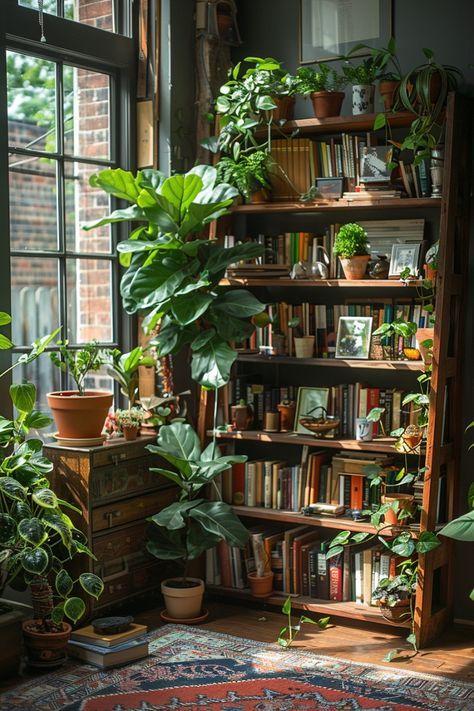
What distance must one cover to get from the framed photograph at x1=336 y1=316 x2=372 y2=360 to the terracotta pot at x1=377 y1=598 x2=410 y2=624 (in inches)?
44.4

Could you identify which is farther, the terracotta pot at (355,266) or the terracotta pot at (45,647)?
the terracotta pot at (355,266)

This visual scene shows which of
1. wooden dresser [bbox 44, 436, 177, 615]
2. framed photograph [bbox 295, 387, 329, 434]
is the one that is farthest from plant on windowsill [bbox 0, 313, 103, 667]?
framed photograph [bbox 295, 387, 329, 434]

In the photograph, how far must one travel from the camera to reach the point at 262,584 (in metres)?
4.68

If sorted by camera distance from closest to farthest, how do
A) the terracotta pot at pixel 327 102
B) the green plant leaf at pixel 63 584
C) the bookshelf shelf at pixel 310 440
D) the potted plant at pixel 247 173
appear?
the green plant leaf at pixel 63 584
the bookshelf shelf at pixel 310 440
the terracotta pot at pixel 327 102
the potted plant at pixel 247 173

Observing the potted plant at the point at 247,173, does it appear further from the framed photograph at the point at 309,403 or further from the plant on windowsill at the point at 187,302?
the framed photograph at the point at 309,403

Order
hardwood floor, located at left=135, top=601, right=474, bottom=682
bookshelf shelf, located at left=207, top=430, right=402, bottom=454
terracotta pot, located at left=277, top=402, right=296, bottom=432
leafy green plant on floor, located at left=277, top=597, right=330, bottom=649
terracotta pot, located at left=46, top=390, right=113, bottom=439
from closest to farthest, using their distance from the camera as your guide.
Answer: hardwood floor, located at left=135, top=601, right=474, bottom=682, leafy green plant on floor, located at left=277, top=597, right=330, bottom=649, terracotta pot, located at left=46, top=390, right=113, bottom=439, bookshelf shelf, located at left=207, top=430, right=402, bottom=454, terracotta pot, located at left=277, top=402, right=296, bottom=432

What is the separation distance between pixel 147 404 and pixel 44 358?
21.6 inches

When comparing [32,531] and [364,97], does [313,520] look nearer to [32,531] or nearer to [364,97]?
[32,531]

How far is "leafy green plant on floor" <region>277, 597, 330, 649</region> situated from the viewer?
4220mm

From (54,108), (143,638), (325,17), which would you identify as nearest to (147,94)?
(54,108)

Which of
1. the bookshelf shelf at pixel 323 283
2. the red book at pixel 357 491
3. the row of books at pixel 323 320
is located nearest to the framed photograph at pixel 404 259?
the bookshelf shelf at pixel 323 283

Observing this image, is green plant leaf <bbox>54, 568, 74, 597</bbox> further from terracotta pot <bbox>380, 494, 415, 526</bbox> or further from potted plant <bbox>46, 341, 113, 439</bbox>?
terracotta pot <bbox>380, 494, 415, 526</bbox>

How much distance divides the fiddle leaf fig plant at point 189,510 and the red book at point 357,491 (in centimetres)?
54

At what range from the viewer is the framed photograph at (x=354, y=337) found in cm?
457
